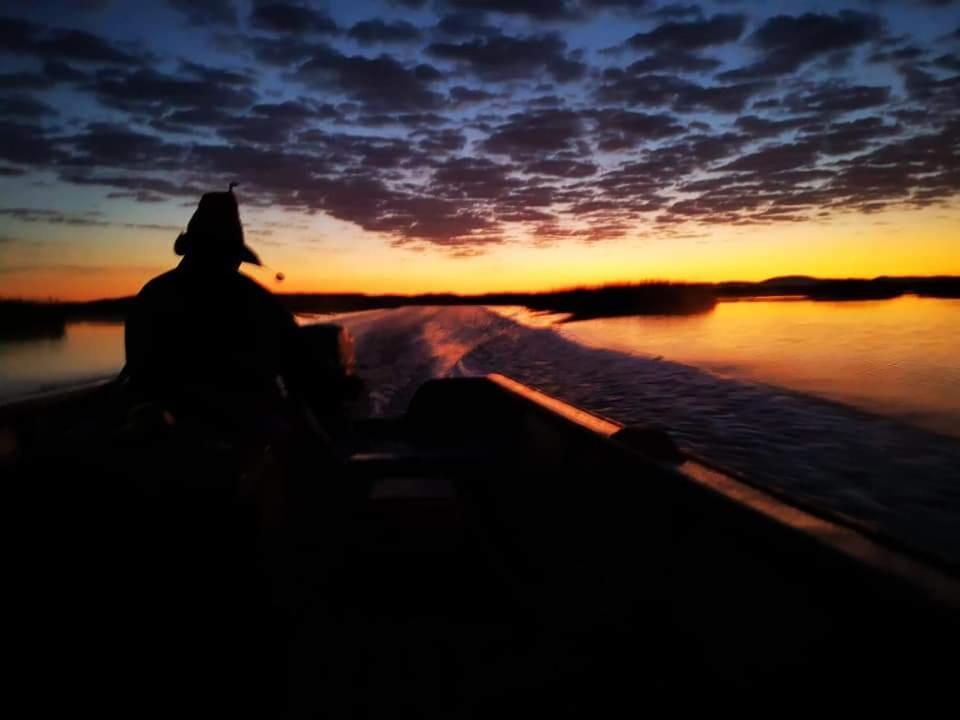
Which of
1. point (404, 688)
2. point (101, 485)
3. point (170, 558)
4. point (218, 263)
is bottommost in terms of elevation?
point (404, 688)

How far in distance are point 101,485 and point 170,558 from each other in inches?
12.7

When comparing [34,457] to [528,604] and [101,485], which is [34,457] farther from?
[528,604]

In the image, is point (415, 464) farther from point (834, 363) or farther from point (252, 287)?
point (834, 363)

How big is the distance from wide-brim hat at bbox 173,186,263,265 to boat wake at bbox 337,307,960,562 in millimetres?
3009

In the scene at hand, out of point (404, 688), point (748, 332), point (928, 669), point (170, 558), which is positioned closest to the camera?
point (928, 669)

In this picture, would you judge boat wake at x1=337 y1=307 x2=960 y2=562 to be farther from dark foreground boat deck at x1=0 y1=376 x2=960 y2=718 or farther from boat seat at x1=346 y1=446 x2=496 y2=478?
boat seat at x1=346 y1=446 x2=496 y2=478

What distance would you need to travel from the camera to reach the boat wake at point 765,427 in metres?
7.01

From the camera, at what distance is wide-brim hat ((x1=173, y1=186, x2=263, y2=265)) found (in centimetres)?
296

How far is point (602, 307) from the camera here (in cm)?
7000

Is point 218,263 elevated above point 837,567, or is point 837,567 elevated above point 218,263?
point 218,263

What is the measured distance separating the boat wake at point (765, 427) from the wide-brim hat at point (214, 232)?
9.87 feet

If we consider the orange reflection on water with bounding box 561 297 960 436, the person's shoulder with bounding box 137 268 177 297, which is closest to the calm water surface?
the orange reflection on water with bounding box 561 297 960 436

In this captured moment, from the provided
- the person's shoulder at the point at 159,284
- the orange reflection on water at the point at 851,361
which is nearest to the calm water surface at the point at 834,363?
the orange reflection on water at the point at 851,361

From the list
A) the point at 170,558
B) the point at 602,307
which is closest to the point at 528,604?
the point at 170,558
